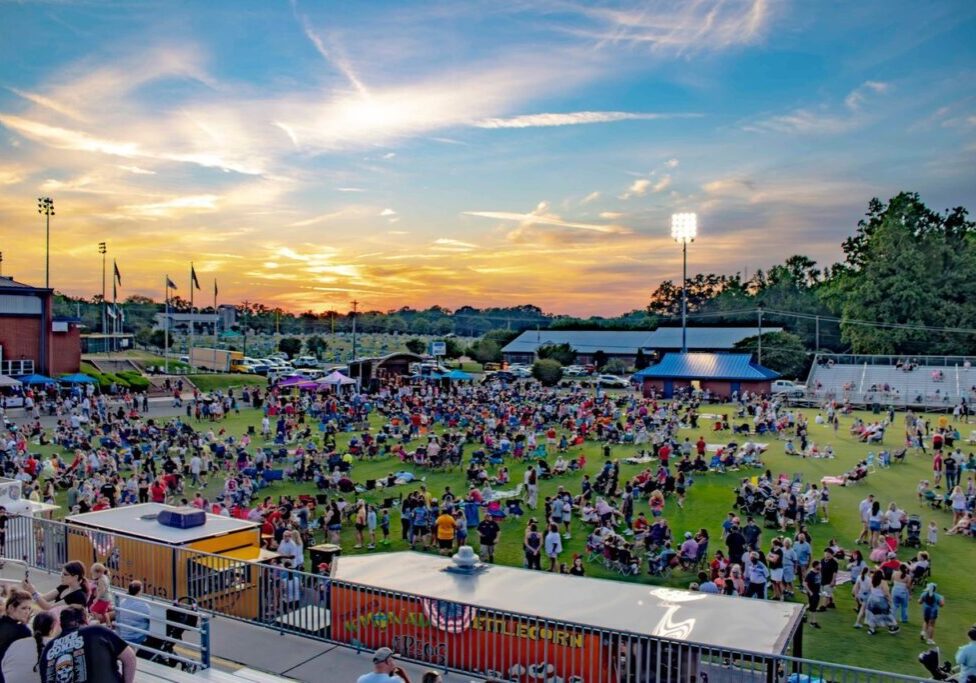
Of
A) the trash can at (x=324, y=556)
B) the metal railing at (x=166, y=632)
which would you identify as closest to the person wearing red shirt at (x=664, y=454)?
the trash can at (x=324, y=556)

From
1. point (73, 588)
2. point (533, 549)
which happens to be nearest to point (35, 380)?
point (533, 549)

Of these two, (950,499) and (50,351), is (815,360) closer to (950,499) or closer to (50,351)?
(950,499)

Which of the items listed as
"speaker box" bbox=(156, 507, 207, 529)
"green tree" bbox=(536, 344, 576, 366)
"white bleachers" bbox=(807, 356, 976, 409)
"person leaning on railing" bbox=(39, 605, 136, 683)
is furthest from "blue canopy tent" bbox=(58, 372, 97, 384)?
"person leaning on railing" bbox=(39, 605, 136, 683)

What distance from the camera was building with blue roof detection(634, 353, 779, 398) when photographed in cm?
5419

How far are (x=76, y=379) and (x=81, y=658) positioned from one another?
166 ft

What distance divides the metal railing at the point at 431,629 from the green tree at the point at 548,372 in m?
52.8

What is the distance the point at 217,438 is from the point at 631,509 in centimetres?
1965

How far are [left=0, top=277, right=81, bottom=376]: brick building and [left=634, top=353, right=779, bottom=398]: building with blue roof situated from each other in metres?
42.4

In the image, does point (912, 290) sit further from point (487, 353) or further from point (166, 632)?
point (166, 632)

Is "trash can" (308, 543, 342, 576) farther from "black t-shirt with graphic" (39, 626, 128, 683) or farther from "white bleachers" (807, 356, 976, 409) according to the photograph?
"white bleachers" (807, 356, 976, 409)

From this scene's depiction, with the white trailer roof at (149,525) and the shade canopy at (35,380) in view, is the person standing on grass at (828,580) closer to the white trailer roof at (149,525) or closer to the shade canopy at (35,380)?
the white trailer roof at (149,525)

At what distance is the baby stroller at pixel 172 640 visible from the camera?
874cm

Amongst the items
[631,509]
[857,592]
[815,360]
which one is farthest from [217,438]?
[815,360]

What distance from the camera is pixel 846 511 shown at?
71.5ft
